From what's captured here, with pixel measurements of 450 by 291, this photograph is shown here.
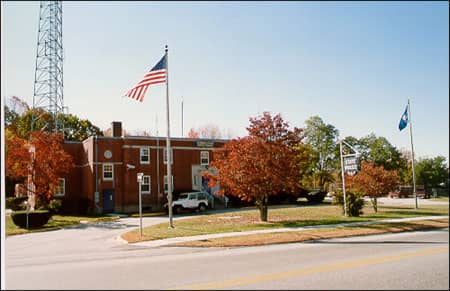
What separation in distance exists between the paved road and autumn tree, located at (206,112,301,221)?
295 inches

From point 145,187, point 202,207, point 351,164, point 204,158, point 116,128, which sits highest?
point 116,128

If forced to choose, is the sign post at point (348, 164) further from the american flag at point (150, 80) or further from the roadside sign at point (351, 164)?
the american flag at point (150, 80)

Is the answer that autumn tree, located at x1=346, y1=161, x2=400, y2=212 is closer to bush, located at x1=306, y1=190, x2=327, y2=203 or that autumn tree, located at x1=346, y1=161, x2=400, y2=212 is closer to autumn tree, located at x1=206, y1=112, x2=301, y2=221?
autumn tree, located at x1=206, y1=112, x2=301, y2=221

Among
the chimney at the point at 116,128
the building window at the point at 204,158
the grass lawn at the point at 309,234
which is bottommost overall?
the grass lawn at the point at 309,234

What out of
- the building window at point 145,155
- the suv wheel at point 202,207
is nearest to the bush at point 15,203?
the building window at point 145,155

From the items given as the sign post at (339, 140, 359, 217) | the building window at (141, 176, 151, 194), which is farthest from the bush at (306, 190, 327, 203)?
the sign post at (339, 140, 359, 217)

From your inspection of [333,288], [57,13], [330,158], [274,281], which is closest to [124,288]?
[274,281]

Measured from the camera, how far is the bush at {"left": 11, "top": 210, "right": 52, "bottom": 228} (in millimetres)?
25669

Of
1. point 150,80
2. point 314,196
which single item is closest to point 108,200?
point 150,80

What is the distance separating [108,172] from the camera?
122 feet

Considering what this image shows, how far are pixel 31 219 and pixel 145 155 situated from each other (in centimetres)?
1420

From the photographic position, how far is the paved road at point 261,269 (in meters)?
7.80

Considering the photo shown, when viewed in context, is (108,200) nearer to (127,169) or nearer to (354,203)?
(127,169)

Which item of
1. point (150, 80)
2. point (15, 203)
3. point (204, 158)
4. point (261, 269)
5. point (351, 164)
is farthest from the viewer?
point (15, 203)
